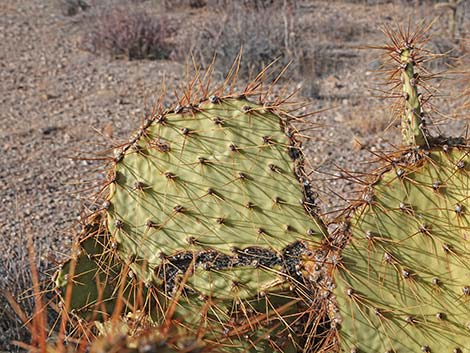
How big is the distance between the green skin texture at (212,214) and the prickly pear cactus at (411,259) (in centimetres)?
26

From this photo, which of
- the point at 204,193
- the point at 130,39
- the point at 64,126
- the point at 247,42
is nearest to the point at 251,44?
the point at 247,42

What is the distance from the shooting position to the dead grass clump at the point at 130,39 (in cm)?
894

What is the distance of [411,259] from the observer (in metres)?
2.24

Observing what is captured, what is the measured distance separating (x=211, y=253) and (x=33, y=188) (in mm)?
→ 3273

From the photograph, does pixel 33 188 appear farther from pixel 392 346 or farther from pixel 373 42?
pixel 373 42

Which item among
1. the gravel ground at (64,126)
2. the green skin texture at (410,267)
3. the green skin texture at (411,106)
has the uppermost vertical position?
the green skin texture at (411,106)

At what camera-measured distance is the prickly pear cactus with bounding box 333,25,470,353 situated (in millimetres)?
2201

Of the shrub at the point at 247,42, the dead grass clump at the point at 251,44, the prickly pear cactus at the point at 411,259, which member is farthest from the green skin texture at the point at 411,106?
the shrub at the point at 247,42

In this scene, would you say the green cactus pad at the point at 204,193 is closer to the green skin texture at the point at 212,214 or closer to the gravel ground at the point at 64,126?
the green skin texture at the point at 212,214

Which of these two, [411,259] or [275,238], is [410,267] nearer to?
Answer: [411,259]

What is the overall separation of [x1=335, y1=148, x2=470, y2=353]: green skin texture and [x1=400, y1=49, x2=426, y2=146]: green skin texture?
0.28 ft

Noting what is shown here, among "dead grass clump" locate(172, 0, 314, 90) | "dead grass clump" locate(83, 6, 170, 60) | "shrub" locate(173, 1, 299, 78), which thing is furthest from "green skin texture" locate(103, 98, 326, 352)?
"dead grass clump" locate(83, 6, 170, 60)

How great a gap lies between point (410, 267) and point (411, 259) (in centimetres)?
3

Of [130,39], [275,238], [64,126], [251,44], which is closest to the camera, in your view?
[275,238]
